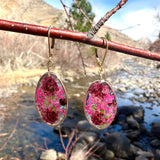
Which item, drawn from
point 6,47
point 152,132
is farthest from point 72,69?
point 152,132

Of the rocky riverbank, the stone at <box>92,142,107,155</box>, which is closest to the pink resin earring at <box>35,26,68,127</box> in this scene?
the rocky riverbank

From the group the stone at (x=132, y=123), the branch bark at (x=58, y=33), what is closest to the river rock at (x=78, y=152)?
the stone at (x=132, y=123)

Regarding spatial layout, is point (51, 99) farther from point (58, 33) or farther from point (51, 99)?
point (58, 33)

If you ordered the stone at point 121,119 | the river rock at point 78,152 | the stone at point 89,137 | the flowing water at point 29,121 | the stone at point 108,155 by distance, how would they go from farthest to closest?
1. the stone at point 121,119
2. the stone at point 89,137
3. the flowing water at point 29,121
4. the stone at point 108,155
5. the river rock at point 78,152

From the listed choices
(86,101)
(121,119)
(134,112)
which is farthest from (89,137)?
(86,101)

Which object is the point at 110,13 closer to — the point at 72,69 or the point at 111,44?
the point at 111,44

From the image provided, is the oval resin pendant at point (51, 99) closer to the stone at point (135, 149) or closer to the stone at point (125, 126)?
the stone at point (135, 149)
